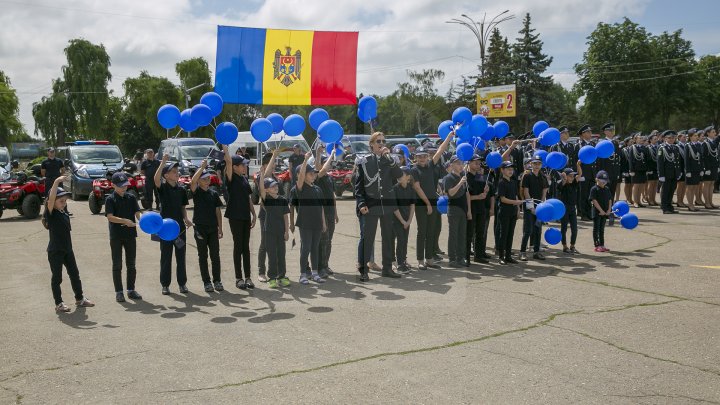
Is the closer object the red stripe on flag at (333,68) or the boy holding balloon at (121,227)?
the boy holding balloon at (121,227)

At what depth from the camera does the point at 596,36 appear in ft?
198

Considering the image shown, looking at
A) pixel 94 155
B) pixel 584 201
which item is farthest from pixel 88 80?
pixel 584 201

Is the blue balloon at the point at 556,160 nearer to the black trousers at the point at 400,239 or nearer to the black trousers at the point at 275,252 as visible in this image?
the black trousers at the point at 400,239

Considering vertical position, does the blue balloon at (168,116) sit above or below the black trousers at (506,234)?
above

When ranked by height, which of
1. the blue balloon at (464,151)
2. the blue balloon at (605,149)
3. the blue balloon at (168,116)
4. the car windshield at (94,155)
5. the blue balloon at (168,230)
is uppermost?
the blue balloon at (168,116)

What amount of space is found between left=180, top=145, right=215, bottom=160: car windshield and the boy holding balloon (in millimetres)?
14108

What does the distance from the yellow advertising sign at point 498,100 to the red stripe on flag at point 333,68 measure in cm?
3560

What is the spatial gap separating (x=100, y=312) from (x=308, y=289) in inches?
103

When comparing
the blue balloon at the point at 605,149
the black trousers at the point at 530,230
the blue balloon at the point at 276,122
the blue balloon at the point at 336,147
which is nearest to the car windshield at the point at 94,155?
the blue balloon at the point at 336,147

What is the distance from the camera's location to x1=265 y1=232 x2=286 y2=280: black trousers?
880 cm

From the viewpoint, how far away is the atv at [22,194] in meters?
18.0

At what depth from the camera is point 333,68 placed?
9.73 metres

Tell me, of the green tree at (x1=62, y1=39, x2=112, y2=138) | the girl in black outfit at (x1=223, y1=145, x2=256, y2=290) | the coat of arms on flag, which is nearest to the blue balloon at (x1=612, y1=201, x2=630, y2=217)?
the coat of arms on flag

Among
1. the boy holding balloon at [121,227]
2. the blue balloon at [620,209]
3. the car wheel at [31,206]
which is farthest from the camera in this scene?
the car wheel at [31,206]
